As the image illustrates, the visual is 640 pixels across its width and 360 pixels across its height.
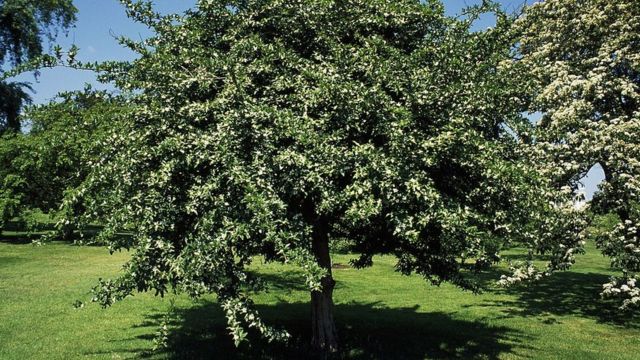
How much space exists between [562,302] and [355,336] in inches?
490

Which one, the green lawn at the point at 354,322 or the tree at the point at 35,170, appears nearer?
the green lawn at the point at 354,322

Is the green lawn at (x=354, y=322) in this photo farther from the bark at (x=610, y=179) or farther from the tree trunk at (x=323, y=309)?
the bark at (x=610, y=179)

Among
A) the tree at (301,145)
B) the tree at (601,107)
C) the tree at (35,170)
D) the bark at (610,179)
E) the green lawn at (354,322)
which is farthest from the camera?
the tree at (35,170)

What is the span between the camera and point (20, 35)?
43250 millimetres

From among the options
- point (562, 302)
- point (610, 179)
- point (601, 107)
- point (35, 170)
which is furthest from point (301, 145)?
point (35, 170)

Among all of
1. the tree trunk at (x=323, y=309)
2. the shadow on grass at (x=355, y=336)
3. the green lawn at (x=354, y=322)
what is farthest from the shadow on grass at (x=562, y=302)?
the tree trunk at (x=323, y=309)

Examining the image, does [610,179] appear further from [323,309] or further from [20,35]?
[20,35]

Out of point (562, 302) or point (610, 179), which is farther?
point (562, 302)

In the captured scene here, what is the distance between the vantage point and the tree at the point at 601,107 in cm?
1638

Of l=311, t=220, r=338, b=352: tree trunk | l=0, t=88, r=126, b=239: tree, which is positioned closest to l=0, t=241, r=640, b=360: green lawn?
l=311, t=220, r=338, b=352: tree trunk

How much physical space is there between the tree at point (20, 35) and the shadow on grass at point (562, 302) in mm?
40590

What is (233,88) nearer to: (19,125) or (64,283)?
(64,283)

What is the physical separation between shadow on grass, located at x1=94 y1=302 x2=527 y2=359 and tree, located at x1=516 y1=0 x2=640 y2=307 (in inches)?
209

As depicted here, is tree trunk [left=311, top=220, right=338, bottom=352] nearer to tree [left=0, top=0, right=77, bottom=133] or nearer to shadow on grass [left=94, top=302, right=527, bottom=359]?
shadow on grass [left=94, top=302, right=527, bottom=359]
